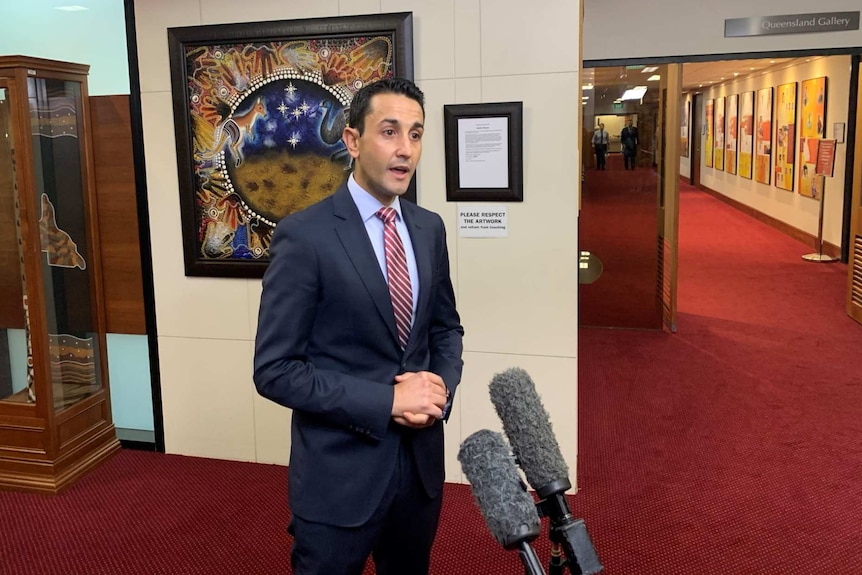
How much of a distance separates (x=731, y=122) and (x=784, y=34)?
437 inches

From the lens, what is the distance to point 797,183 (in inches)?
448

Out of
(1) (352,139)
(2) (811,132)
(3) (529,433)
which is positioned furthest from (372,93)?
(2) (811,132)

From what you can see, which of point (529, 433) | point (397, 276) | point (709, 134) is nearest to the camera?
point (529, 433)

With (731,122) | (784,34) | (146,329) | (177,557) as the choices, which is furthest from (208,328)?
(731,122)

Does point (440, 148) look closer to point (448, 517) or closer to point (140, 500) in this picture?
point (448, 517)

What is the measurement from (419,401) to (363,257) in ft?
1.12

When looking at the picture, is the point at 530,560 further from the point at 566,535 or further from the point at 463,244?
the point at 463,244

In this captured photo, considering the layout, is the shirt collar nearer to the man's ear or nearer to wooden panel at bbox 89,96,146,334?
the man's ear

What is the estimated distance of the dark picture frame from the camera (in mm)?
3506

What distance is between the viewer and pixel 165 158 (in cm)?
396

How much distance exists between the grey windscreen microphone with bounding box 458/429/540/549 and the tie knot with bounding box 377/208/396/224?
30.6 inches

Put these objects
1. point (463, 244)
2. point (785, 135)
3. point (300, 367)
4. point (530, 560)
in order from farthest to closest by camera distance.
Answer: point (785, 135), point (463, 244), point (300, 367), point (530, 560)

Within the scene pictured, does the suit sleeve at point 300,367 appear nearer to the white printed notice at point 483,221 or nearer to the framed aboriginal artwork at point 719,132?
the white printed notice at point 483,221

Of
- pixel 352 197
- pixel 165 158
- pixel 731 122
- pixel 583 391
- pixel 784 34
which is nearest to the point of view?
pixel 352 197
